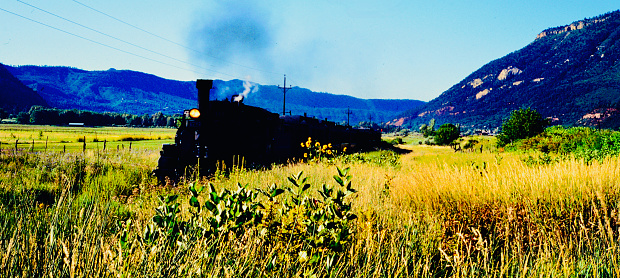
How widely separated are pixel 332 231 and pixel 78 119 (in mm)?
148737

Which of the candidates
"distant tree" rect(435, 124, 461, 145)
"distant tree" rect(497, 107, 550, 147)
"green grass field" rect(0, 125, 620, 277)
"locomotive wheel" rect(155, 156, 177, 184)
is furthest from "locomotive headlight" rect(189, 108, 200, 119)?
"distant tree" rect(435, 124, 461, 145)

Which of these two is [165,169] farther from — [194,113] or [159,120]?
[159,120]

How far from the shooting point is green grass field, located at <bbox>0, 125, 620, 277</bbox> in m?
1.99

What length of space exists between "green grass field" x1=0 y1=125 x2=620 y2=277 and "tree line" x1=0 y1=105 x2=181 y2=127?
112m

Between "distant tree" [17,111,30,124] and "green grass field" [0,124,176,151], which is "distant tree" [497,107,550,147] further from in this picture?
"distant tree" [17,111,30,124]

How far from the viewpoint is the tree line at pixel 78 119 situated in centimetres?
11600

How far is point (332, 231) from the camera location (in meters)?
2.51

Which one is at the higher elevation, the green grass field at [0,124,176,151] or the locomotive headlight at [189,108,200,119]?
the locomotive headlight at [189,108,200,119]

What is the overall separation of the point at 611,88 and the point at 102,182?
20146cm

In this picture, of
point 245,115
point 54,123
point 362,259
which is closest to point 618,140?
point 245,115

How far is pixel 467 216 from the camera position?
4.07 m

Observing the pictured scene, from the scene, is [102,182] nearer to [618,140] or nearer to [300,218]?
[300,218]

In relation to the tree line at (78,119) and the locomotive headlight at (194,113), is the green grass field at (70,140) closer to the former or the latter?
the locomotive headlight at (194,113)

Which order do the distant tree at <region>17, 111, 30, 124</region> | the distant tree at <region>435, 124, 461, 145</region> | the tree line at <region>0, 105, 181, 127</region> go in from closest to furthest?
the distant tree at <region>435, 124, 461, 145</region>
the distant tree at <region>17, 111, 30, 124</region>
the tree line at <region>0, 105, 181, 127</region>
